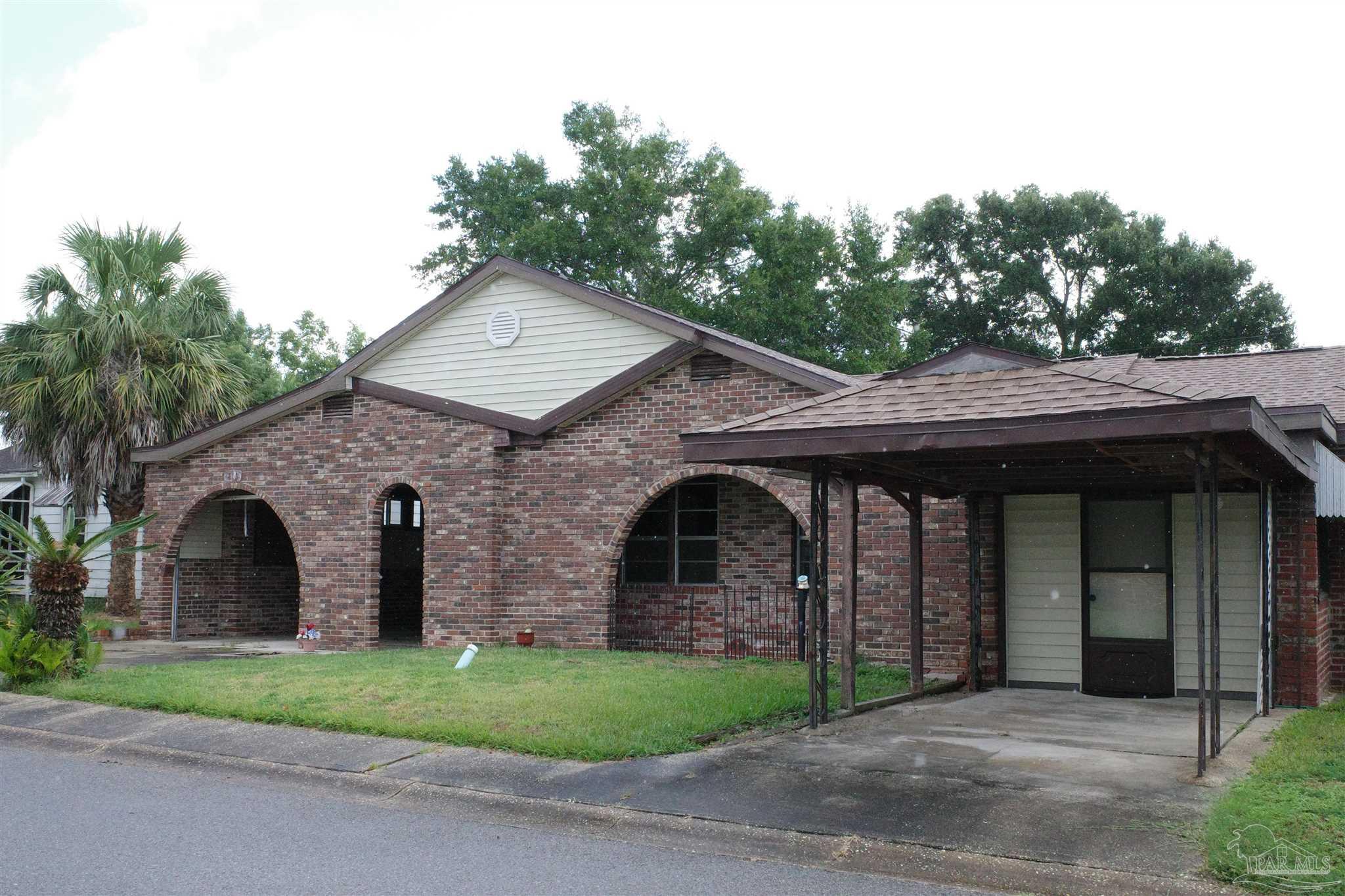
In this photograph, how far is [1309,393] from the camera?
10969mm

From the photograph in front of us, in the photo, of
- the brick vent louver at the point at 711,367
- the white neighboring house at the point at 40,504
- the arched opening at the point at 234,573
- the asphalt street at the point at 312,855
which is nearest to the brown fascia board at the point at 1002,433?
the asphalt street at the point at 312,855

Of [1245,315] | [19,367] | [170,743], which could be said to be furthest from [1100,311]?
[170,743]

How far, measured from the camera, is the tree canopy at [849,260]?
114 ft

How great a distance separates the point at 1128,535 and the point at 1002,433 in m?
4.82

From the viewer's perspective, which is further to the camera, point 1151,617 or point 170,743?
point 1151,617

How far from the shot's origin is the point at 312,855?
19.8 ft

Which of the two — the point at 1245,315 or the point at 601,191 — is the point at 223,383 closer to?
the point at 601,191

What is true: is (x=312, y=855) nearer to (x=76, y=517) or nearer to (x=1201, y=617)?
(x=1201, y=617)

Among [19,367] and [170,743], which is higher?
[19,367]

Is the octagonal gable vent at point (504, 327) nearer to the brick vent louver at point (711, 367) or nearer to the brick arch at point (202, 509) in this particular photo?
the brick vent louver at point (711, 367)

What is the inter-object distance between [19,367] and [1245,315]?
32.7m

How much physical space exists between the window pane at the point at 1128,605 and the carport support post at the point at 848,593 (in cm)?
329

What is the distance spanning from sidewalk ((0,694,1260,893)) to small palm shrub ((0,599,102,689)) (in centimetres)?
193

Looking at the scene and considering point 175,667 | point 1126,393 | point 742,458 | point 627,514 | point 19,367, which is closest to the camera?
point 1126,393
